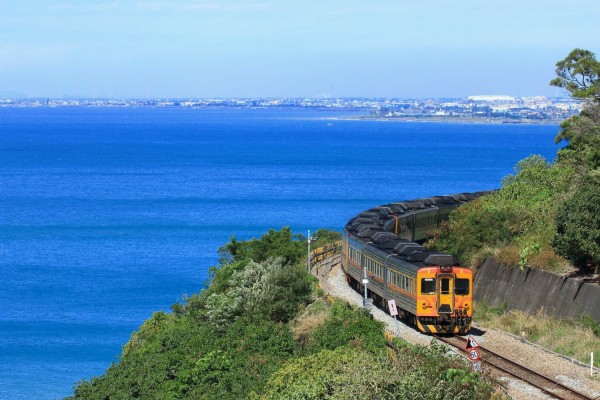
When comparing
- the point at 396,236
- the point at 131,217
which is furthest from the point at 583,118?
the point at 131,217

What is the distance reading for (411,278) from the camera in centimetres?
2870

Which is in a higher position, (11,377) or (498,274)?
(498,274)

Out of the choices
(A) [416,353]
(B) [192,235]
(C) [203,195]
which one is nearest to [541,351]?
(A) [416,353]

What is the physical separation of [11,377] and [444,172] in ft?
353

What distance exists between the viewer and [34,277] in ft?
229

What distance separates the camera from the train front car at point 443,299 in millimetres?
27906

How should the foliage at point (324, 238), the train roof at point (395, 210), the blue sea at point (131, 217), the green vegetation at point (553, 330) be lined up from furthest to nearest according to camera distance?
the blue sea at point (131, 217) → the foliage at point (324, 238) → the train roof at point (395, 210) → the green vegetation at point (553, 330)

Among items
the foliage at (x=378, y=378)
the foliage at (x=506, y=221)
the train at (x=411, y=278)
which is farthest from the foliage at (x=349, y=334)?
the foliage at (x=506, y=221)

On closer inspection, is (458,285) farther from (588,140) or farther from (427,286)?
(588,140)

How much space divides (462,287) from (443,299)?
2.27 feet

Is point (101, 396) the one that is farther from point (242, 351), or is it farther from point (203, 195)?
point (203, 195)

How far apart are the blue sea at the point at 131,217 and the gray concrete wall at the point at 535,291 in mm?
20173

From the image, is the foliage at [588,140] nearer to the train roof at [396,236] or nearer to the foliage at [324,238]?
the train roof at [396,236]

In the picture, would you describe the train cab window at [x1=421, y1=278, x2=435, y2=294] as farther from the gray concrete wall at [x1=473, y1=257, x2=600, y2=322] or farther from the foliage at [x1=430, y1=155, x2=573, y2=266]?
the foliage at [x1=430, y1=155, x2=573, y2=266]
